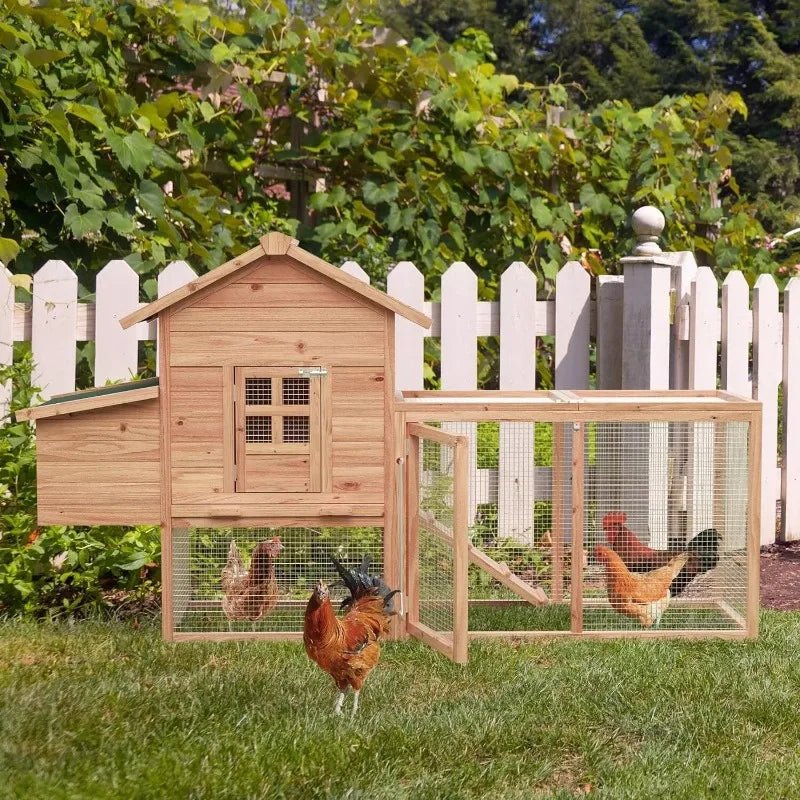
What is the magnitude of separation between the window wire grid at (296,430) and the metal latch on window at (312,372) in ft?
0.54

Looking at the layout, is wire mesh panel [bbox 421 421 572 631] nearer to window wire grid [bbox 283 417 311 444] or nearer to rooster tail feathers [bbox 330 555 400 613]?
window wire grid [bbox 283 417 311 444]

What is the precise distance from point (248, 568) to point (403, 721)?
4.40ft

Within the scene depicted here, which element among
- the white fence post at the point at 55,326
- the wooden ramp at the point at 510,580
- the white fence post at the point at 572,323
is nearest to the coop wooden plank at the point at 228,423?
the wooden ramp at the point at 510,580

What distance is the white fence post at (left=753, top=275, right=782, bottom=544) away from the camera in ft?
19.4

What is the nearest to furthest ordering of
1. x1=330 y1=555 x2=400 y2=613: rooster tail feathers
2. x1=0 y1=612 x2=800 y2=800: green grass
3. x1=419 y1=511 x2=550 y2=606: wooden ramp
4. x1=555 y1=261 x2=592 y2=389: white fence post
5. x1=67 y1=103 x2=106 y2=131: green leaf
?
x1=0 y1=612 x2=800 y2=800: green grass
x1=330 y1=555 x2=400 y2=613: rooster tail feathers
x1=419 y1=511 x2=550 y2=606: wooden ramp
x1=67 y1=103 x2=106 y2=131: green leaf
x1=555 y1=261 x2=592 y2=389: white fence post

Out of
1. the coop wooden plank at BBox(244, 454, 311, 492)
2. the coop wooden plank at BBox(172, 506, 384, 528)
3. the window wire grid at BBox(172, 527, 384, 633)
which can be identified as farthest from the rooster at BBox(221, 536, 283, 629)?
the coop wooden plank at BBox(244, 454, 311, 492)

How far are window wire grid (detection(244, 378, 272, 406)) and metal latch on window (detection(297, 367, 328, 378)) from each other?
13cm

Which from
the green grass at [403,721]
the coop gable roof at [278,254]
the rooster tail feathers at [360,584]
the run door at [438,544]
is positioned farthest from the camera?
the coop gable roof at [278,254]

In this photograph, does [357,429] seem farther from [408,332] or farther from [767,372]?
[767,372]

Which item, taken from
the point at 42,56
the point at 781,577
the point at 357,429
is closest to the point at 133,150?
the point at 42,56

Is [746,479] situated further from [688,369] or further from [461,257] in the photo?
[461,257]

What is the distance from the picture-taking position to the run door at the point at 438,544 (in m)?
3.99

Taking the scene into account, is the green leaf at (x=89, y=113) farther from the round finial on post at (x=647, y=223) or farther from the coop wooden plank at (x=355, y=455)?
the round finial on post at (x=647, y=223)

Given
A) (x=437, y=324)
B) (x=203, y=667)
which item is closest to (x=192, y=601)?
(x=203, y=667)
